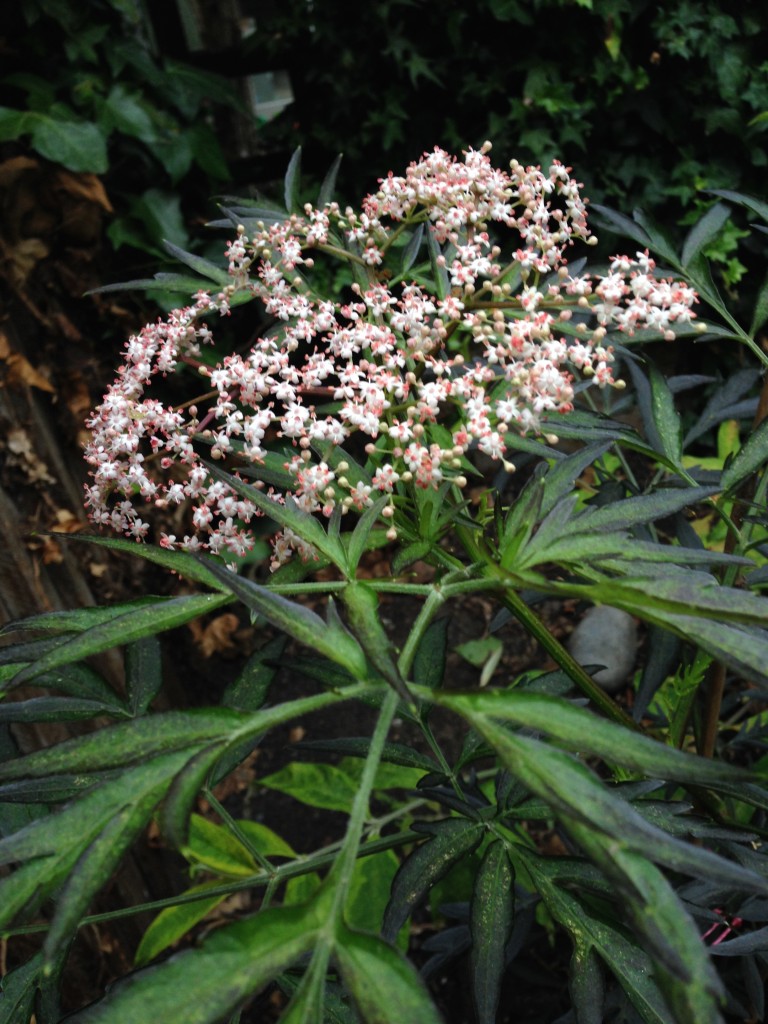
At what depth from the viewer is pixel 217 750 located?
524 millimetres

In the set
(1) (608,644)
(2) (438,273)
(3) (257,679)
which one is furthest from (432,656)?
(1) (608,644)

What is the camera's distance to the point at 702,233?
39.5 inches

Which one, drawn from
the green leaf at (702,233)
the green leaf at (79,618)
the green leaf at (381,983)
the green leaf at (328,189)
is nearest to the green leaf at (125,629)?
the green leaf at (79,618)

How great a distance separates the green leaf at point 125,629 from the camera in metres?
0.59

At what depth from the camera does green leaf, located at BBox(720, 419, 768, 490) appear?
32.9 inches

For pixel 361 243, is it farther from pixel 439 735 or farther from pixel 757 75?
pixel 757 75

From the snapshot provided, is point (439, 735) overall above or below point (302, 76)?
below

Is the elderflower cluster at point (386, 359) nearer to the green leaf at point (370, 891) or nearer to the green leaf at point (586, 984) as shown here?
the green leaf at point (586, 984)

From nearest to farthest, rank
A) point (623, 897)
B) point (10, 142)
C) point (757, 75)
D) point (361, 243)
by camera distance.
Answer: point (623, 897) → point (361, 243) → point (10, 142) → point (757, 75)

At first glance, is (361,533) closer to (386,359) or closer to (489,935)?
(386,359)

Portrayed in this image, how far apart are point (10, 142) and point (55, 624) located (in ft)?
5.50

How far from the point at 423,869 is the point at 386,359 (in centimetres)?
44

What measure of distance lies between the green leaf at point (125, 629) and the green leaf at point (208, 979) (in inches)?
7.9

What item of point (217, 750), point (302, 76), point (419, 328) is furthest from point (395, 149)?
point (217, 750)
